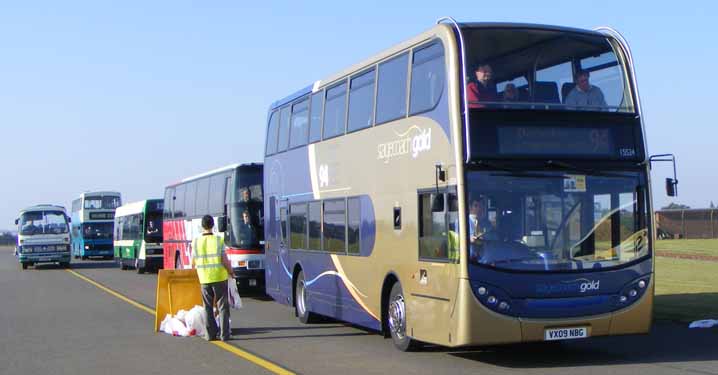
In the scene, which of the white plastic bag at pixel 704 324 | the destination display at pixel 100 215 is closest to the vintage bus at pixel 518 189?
the white plastic bag at pixel 704 324

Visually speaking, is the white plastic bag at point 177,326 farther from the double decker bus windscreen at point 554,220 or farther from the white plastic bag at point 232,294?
the double decker bus windscreen at point 554,220

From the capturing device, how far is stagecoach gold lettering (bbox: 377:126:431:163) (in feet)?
39.6

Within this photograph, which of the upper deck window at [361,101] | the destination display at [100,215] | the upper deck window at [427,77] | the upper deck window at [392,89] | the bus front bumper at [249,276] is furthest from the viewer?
the destination display at [100,215]

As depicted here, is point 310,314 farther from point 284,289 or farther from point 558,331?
point 558,331

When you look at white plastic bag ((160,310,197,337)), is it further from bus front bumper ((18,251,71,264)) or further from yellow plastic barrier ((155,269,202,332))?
bus front bumper ((18,251,71,264))

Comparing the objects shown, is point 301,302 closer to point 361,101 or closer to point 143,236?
point 361,101

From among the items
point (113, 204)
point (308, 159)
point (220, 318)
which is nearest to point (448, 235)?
point (220, 318)

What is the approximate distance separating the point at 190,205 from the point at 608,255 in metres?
19.0

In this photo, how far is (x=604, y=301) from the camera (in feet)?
37.3

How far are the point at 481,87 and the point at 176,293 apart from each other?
711 centimetres

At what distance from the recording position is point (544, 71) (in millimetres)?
11789

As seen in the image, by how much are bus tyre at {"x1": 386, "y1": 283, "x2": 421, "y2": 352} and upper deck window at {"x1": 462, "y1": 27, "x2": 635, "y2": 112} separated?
3088 mm

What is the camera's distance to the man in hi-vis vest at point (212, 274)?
14562mm

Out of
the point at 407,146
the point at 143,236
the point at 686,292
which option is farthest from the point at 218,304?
the point at 143,236
